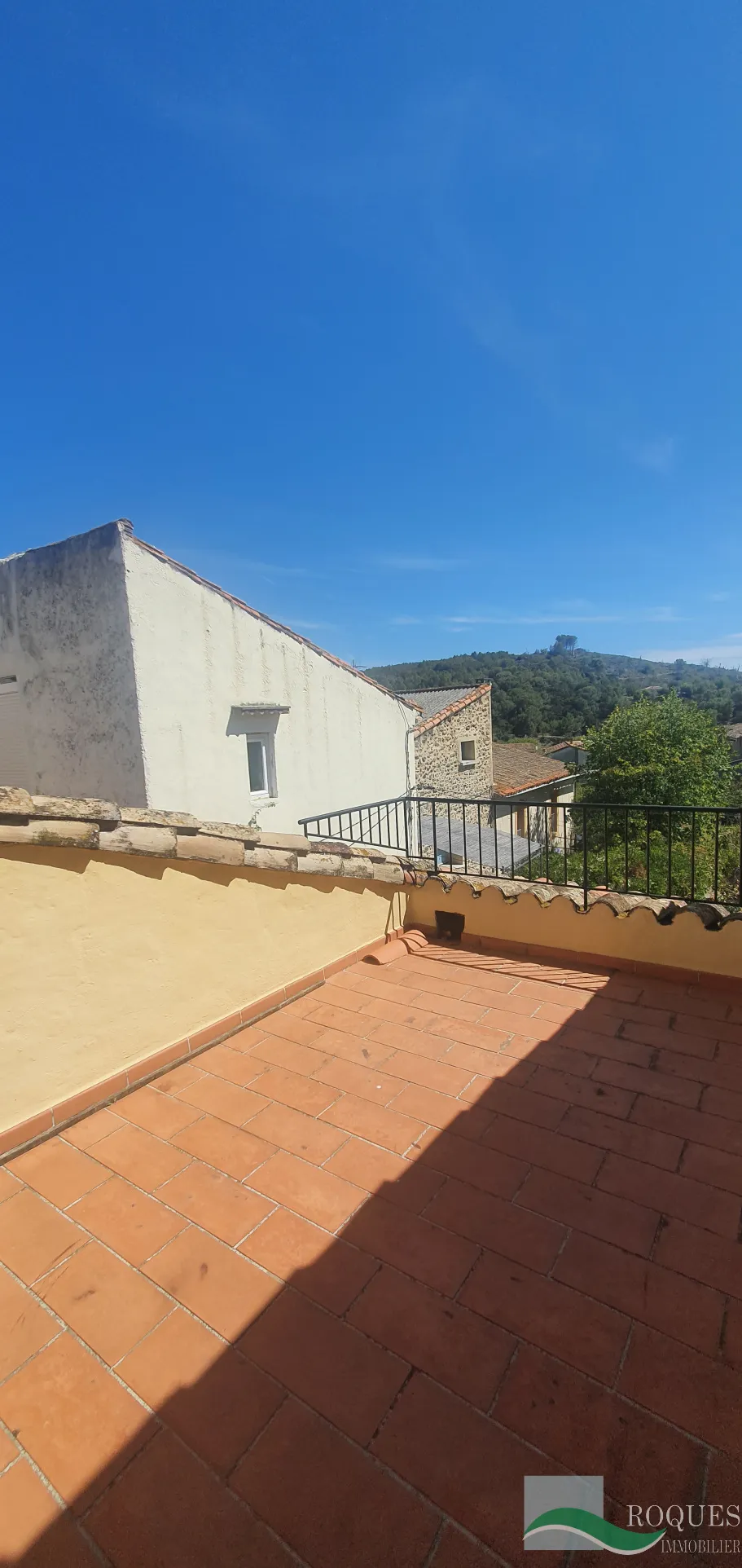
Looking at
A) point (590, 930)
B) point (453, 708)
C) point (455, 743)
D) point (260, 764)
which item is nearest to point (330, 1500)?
point (590, 930)

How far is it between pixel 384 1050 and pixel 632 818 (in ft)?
46.6

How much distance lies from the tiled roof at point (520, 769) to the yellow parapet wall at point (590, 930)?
55.5 ft

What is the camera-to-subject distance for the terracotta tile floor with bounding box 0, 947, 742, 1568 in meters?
1.40

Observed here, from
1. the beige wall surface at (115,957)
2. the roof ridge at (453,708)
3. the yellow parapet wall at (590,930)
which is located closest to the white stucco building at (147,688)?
the yellow parapet wall at (590,930)

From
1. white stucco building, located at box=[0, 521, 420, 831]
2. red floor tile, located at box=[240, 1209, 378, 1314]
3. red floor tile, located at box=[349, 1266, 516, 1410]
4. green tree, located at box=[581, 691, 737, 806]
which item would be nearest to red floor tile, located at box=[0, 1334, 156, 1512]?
red floor tile, located at box=[240, 1209, 378, 1314]

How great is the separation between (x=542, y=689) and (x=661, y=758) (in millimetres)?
38112

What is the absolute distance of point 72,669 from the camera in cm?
832

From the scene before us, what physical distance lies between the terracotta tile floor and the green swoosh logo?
0.05m

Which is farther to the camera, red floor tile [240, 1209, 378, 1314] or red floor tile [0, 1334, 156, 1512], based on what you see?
red floor tile [240, 1209, 378, 1314]

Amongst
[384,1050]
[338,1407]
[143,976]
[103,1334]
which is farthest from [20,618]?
[338,1407]

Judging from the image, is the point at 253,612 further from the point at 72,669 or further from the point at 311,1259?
the point at 311,1259

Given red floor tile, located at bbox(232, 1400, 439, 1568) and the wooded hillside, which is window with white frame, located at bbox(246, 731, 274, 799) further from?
the wooded hillside

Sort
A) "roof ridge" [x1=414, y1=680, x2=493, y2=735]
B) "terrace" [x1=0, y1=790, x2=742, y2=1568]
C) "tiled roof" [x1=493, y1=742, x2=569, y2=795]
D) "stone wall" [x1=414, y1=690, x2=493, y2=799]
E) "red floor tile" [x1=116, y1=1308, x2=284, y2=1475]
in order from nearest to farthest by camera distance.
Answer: "terrace" [x1=0, y1=790, x2=742, y2=1568]
"red floor tile" [x1=116, y1=1308, x2=284, y2=1475]
"roof ridge" [x1=414, y1=680, x2=493, y2=735]
"stone wall" [x1=414, y1=690, x2=493, y2=799]
"tiled roof" [x1=493, y1=742, x2=569, y2=795]

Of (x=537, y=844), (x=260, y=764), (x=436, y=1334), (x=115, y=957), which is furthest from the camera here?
(x=537, y=844)
